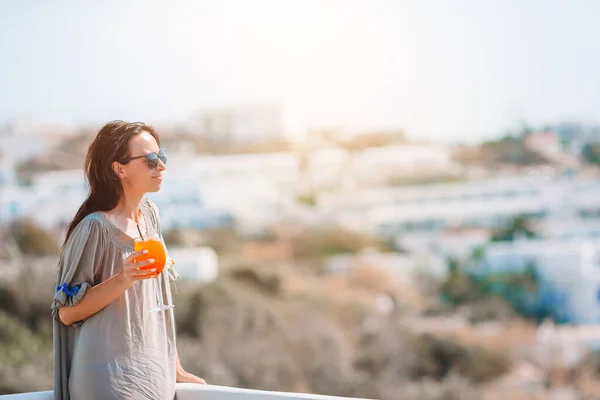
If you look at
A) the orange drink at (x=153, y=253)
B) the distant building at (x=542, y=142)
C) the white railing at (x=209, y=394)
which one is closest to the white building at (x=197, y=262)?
the distant building at (x=542, y=142)

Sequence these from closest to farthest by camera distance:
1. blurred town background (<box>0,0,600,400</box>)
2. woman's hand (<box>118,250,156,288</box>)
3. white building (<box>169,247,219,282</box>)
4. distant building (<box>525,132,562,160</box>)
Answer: woman's hand (<box>118,250,156,288</box>), blurred town background (<box>0,0,600,400</box>), distant building (<box>525,132,562,160</box>), white building (<box>169,247,219,282</box>)

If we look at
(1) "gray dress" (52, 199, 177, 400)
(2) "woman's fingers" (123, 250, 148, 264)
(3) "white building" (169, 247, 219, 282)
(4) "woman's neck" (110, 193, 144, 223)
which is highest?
(4) "woman's neck" (110, 193, 144, 223)

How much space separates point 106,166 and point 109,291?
270mm

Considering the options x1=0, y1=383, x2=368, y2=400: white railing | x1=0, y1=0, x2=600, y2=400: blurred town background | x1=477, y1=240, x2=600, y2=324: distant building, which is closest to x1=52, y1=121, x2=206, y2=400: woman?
x1=0, y1=383, x2=368, y2=400: white railing

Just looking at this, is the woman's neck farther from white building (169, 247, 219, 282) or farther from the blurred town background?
white building (169, 247, 219, 282)

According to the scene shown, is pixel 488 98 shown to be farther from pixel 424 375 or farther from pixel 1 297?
pixel 1 297

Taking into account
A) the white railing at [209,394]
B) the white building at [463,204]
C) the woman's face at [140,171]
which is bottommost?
the white building at [463,204]

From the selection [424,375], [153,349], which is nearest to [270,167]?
[424,375]

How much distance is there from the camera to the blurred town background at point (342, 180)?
927 centimetres

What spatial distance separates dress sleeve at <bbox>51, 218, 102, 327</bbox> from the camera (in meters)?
1.84

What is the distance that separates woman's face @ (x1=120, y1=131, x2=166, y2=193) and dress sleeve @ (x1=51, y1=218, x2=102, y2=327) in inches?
4.5

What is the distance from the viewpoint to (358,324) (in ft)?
31.5

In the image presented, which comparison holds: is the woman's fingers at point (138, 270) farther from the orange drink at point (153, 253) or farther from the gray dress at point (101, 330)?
the gray dress at point (101, 330)

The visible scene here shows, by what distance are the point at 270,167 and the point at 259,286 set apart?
1.35 m
